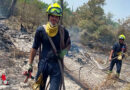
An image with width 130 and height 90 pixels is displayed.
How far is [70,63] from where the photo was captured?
768 centimetres

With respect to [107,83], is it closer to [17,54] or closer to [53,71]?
[53,71]

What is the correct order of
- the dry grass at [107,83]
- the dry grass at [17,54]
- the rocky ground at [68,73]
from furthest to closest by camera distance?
the dry grass at [17,54], the dry grass at [107,83], the rocky ground at [68,73]

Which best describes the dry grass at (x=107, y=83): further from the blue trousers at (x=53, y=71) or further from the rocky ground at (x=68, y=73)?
the blue trousers at (x=53, y=71)

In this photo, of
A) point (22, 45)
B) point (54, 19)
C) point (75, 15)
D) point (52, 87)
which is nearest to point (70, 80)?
point (52, 87)

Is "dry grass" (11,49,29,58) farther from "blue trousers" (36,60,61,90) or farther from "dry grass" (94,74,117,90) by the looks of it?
"blue trousers" (36,60,61,90)

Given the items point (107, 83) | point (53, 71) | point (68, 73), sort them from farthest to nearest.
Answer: point (68, 73) → point (107, 83) → point (53, 71)

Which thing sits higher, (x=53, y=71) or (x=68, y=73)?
(x=53, y=71)

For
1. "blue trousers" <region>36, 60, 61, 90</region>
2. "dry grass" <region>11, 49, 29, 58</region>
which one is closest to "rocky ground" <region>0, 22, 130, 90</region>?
"dry grass" <region>11, 49, 29, 58</region>

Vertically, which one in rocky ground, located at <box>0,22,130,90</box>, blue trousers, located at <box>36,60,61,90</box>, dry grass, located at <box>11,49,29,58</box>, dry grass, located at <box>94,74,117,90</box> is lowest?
dry grass, located at <box>94,74,117,90</box>

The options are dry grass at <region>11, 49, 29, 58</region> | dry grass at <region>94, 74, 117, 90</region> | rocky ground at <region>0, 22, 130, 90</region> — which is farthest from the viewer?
dry grass at <region>11, 49, 29, 58</region>

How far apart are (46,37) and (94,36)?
13427 mm

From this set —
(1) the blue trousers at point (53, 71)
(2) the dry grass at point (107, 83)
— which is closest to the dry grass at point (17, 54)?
(2) the dry grass at point (107, 83)

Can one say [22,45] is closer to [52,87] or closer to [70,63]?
[70,63]

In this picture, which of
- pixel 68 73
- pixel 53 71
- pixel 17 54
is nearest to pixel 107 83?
pixel 68 73
